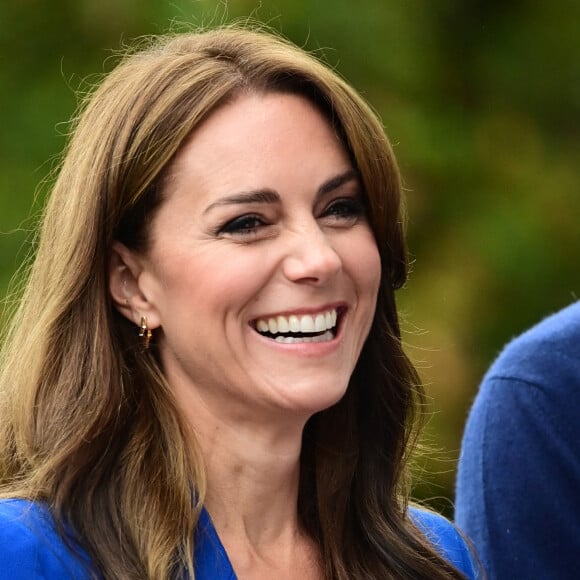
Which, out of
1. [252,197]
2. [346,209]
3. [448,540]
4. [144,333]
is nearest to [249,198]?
[252,197]

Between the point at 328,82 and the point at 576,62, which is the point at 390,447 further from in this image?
the point at 576,62

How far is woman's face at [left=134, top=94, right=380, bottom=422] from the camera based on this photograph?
3.27 metres

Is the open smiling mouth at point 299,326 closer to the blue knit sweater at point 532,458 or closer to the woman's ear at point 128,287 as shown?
the woman's ear at point 128,287

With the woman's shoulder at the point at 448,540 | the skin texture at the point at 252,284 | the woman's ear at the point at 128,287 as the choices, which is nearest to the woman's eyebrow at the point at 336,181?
the skin texture at the point at 252,284

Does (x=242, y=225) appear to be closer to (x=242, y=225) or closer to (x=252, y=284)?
(x=242, y=225)

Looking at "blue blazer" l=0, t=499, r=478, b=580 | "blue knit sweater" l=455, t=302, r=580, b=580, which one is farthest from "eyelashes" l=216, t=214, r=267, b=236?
"blue knit sweater" l=455, t=302, r=580, b=580

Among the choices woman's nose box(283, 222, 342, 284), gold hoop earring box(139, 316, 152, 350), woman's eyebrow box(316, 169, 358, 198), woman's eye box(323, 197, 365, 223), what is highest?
woman's eyebrow box(316, 169, 358, 198)

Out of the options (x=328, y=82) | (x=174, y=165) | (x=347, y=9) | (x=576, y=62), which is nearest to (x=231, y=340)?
(x=174, y=165)

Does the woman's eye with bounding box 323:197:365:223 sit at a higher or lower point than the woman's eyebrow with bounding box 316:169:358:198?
lower

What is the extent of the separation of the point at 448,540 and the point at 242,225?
3.11 feet

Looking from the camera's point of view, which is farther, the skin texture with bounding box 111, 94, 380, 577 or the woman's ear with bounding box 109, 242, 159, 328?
the woman's ear with bounding box 109, 242, 159, 328

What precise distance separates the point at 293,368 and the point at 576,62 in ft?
11.1

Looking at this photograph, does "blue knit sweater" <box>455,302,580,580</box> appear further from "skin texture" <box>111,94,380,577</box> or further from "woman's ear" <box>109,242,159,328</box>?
"woman's ear" <box>109,242,159,328</box>

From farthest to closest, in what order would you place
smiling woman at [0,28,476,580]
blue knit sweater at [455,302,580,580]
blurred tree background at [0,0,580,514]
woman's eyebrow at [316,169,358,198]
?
blurred tree background at [0,0,580,514] < blue knit sweater at [455,302,580,580] < woman's eyebrow at [316,169,358,198] < smiling woman at [0,28,476,580]
